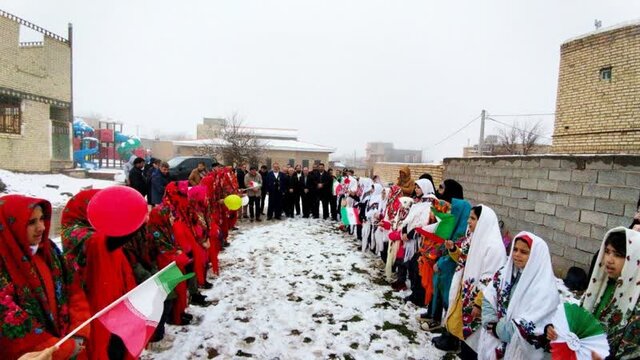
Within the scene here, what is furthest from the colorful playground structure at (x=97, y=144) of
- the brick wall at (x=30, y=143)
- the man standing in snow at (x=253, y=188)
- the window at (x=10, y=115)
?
the man standing in snow at (x=253, y=188)

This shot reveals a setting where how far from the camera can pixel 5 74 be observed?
15586mm

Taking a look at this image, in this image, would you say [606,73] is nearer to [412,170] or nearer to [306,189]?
[412,170]

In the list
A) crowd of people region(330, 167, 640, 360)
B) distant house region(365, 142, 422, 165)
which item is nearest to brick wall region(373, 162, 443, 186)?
crowd of people region(330, 167, 640, 360)

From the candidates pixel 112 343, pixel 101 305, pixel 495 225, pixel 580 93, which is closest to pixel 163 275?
pixel 101 305

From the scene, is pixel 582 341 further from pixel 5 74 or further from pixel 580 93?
pixel 5 74

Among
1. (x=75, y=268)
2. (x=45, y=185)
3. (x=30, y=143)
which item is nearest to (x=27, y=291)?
(x=75, y=268)

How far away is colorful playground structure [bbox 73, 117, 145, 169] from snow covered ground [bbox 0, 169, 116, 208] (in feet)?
24.4

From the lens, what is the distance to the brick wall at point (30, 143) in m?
15.9

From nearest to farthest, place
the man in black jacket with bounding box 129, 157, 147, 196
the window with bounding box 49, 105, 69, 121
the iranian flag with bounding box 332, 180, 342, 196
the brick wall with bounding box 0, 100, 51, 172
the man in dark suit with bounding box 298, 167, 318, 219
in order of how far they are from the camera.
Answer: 1. the man in black jacket with bounding box 129, 157, 147, 196
2. the iranian flag with bounding box 332, 180, 342, 196
3. the man in dark suit with bounding box 298, 167, 318, 219
4. the brick wall with bounding box 0, 100, 51, 172
5. the window with bounding box 49, 105, 69, 121

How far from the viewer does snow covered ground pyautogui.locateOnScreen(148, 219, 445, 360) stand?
371 centimetres

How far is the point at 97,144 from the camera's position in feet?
97.0

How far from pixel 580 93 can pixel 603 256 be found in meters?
11.5

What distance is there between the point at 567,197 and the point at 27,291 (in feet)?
21.8

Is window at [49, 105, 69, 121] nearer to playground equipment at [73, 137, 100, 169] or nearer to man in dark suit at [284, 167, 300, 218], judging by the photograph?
playground equipment at [73, 137, 100, 169]
